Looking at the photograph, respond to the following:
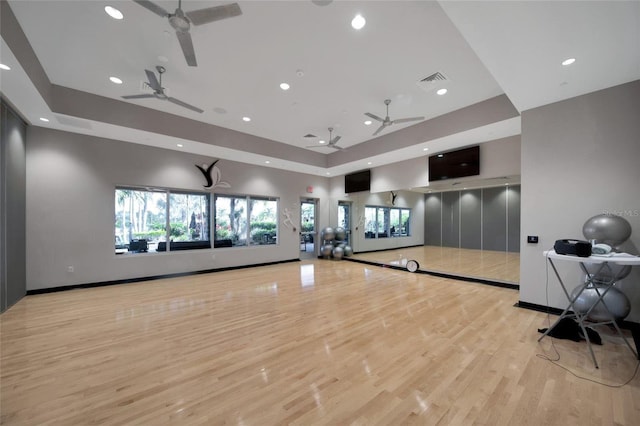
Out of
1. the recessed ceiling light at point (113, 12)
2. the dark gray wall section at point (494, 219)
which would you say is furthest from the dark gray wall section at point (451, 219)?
the recessed ceiling light at point (113, 12)

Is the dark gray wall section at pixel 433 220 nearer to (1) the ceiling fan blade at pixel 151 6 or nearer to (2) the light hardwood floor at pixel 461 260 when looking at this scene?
(2) the light hardwood floor at pixel 461 260

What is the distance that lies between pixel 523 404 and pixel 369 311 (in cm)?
207

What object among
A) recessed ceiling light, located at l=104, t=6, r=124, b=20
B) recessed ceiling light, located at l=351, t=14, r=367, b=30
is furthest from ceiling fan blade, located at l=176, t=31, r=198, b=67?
recessed ceiling light, located at l=351, t=14, r=367, b=30

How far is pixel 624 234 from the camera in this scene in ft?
9.72

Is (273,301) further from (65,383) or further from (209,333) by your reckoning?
(65,383)

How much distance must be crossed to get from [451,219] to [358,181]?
4.14m

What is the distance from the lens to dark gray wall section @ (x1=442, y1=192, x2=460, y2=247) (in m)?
9.10

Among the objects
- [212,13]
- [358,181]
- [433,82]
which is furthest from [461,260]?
[212,13]

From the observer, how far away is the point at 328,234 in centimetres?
888

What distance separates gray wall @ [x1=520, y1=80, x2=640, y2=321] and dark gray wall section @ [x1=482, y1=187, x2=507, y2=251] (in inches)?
199

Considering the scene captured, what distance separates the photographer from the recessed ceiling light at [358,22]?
2.66 m

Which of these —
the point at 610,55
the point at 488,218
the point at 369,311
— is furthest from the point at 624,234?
the point at 488,218

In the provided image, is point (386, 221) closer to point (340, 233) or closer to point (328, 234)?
point (340, 233)

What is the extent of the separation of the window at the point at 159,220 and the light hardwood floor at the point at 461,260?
5.43 m
